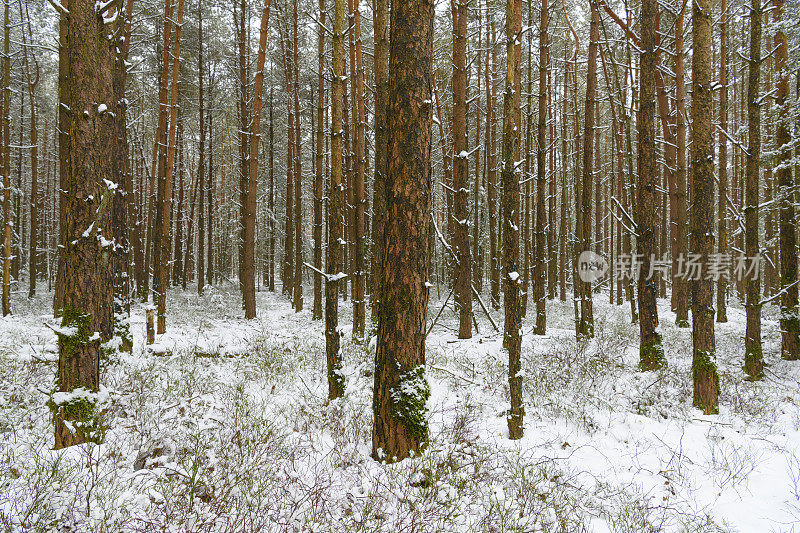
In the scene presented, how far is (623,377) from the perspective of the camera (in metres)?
6.85

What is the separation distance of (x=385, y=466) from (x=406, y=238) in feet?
6.07

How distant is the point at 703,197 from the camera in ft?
17.2

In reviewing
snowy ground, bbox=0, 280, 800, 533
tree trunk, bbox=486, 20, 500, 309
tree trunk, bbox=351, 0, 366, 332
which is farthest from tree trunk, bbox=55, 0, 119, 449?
tree trunk, bbox=486, 20, 500, 309

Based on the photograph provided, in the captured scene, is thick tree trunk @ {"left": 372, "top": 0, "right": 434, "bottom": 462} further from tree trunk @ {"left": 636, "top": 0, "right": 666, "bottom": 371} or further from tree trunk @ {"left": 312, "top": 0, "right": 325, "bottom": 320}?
tree trunk @ {"left": 312, "top": 0, "right": 325, "bottom": 320}

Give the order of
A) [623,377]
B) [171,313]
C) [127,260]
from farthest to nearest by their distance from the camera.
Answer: [171,313]
[127,260]
[623,377]

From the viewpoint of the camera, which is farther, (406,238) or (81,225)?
(81,225)

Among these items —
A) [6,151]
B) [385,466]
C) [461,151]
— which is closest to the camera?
[385,466]

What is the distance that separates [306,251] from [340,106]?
2121cm

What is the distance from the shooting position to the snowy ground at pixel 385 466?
263cm

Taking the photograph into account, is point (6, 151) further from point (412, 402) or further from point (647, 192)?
point (647, 192)

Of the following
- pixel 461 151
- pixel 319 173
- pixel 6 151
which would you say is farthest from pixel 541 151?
pixel 6 151

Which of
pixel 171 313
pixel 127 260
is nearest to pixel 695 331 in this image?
pixel 127 260

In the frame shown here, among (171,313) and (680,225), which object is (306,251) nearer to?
(171,313)

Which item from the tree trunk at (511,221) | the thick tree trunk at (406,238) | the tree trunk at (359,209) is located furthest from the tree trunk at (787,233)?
the thick tree trunk at (406,238)
